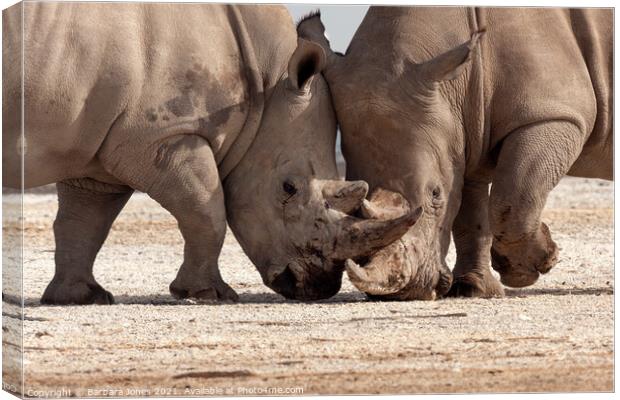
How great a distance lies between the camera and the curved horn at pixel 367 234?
9961mm

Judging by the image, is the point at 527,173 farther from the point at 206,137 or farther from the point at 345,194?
the point at 206,137

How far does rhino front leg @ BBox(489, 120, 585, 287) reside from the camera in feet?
33.5

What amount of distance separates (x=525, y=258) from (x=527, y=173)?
2.07 feet

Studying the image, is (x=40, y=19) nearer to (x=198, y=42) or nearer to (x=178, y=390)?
(x=198, y=42)

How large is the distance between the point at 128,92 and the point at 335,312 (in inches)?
65.3

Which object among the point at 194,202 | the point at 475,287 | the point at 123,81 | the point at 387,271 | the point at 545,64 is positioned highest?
the point at 123,81

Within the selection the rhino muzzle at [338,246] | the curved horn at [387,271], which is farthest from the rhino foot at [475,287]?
the rhino muzzle at [338,246]

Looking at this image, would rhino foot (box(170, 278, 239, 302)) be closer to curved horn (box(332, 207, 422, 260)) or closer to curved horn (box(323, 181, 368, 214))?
curved horn (box(332, 207, 422, 260))

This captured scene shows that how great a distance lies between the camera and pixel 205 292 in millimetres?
10211

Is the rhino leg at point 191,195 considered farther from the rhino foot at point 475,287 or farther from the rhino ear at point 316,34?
the rhino foot at point 475,287

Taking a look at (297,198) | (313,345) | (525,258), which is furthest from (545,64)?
(313,345)

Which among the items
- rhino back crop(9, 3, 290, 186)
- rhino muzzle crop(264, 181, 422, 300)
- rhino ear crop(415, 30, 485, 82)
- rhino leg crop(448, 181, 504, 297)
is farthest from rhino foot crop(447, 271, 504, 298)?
rhino back crop(9, 3, 290, 186)

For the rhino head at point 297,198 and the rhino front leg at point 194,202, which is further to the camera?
the rhino head at point 297,198

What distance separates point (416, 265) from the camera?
401 inches
